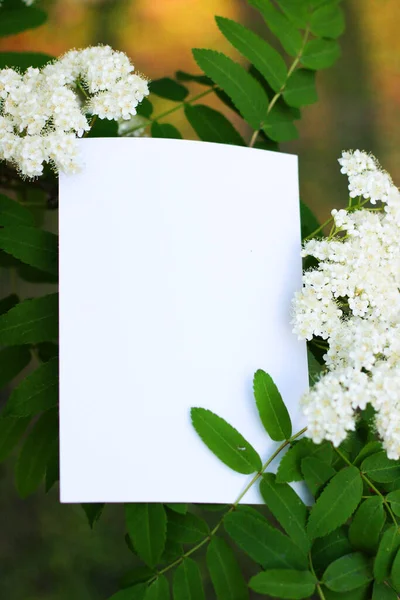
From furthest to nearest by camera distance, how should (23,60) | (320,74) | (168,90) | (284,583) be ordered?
(320,74), (168,90), (23,60), (284,583)

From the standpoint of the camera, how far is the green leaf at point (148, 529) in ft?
3.34

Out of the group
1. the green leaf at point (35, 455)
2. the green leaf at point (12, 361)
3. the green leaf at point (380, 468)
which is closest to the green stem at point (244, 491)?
the green leaf at point (380, 468)

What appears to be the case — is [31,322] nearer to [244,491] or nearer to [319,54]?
[244,491]

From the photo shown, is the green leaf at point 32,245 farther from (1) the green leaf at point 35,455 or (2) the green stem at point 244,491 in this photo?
(2) the green stem at point 244,491

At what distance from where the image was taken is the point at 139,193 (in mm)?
1094

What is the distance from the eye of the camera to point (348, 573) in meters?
1.02

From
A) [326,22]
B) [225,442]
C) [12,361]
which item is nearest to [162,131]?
[326,22]

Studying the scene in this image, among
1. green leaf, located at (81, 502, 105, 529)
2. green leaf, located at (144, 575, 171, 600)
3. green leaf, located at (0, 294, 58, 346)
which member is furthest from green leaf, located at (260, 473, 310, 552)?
green leaf, located at (0, 294, 58, 346)

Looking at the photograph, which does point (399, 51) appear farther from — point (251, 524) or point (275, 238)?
point (251, 524)

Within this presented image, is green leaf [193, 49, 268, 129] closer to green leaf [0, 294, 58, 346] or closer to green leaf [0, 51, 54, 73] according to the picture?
green leaf [0, 51, 54, 73]

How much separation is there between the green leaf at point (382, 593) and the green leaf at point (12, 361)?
31.5 inches

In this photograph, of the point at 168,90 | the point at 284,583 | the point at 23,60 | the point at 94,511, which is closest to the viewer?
the point at 284,583

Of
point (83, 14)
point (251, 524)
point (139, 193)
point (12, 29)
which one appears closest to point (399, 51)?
point (83, 14)

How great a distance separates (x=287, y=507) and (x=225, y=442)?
0.46 feet
